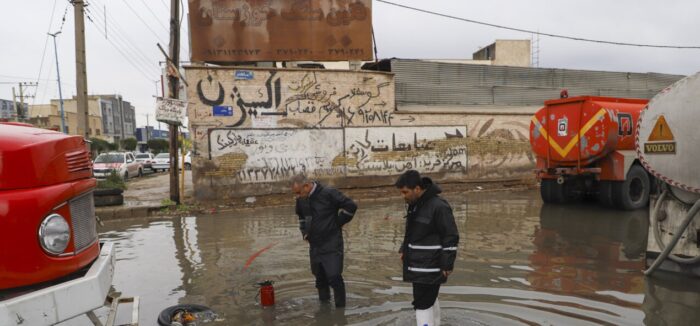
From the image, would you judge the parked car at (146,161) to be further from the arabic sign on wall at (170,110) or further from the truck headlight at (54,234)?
the truck headlight at (54,234)

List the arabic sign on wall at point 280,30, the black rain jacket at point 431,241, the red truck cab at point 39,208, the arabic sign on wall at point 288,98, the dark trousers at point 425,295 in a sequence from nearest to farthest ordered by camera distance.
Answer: the red truck cab at point 39,208
the black rain jacket at point 431,241
the dark trousers at point 425,295
the arabic sign on wall at point 288,98
the arabic sign on wall at point 280,30

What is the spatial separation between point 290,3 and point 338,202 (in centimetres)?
1213

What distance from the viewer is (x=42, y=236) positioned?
2.59 m

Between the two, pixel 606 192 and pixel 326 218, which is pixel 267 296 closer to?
pixel 326 218

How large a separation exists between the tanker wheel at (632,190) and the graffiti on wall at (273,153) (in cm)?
805

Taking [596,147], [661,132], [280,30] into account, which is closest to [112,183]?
[280,30]

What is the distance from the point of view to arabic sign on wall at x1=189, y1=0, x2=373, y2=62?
14844 mm

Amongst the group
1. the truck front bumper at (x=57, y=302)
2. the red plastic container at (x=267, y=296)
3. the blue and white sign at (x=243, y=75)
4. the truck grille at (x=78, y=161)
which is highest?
the blue and white sign at (x=243, y=75)

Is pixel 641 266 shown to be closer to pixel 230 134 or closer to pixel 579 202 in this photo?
pixel 579 202

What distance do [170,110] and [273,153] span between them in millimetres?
3593

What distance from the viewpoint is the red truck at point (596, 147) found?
34.9 feet

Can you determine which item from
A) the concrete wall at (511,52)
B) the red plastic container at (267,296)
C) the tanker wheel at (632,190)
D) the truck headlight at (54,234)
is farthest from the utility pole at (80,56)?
the concrete wall at (511,52)

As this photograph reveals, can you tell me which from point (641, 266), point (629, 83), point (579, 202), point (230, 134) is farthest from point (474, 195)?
point (629, 83)

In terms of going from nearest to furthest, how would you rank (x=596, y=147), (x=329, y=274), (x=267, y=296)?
(x=329, y=274) < (x=267, y=296) < (x=596, y=147)
